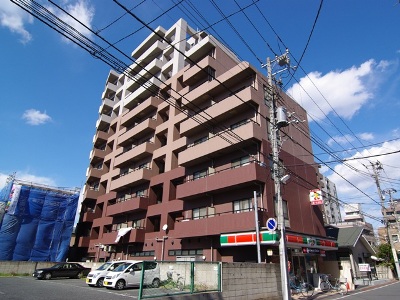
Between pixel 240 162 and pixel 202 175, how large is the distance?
14.6 feet

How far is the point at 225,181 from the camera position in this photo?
2169 centimetres

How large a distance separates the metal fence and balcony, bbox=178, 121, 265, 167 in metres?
10.3

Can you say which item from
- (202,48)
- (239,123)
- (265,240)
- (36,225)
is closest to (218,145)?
(239,123)

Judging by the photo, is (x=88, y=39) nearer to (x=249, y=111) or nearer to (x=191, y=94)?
(x=249, y=111)

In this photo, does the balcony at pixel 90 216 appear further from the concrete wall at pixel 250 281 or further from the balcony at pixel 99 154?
the concrete wall at pixel 250 281

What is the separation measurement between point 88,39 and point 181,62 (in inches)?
1157

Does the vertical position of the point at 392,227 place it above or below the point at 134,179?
below

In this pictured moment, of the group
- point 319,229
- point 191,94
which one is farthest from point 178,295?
point 191,94

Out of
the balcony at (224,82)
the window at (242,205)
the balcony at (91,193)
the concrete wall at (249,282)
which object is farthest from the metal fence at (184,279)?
the balcony at (91,193)

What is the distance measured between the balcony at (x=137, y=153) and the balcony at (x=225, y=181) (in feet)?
28.4

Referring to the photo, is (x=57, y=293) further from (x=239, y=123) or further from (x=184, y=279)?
(x=239, y=123)

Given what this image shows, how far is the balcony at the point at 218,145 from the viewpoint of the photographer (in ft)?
70.9

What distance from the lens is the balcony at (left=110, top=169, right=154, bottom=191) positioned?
3105 centimetres

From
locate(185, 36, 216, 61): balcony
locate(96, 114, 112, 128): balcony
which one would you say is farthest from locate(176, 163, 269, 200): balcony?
locate(96, 114, 112, 128): balcony
